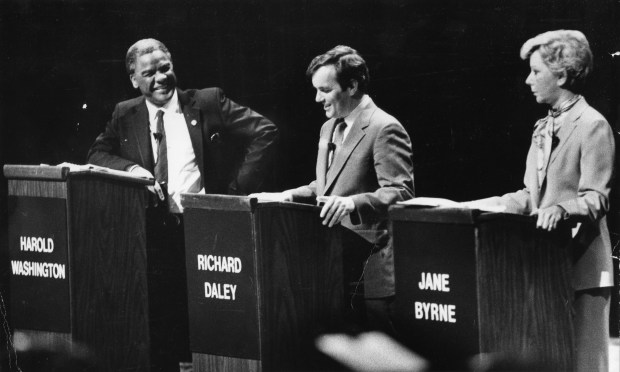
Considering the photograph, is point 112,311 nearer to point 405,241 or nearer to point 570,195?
point 405,241

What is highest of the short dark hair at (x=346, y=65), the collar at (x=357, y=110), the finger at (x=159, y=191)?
the short dark hair at (x=346, y=65)

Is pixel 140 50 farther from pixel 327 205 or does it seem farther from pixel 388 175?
pixel 388 175

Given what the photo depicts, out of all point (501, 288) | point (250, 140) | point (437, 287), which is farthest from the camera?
point (250, 140)

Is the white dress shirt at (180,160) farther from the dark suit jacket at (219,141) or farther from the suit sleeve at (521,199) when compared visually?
the suit sleeve at (521,199)

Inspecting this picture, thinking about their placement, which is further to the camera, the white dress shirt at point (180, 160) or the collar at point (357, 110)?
the white dress shirt at point (180, 160)

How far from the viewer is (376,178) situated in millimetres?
6027

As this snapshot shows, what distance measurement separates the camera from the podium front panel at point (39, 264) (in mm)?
6262

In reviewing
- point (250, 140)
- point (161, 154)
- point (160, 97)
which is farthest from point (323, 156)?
point (160, 97)

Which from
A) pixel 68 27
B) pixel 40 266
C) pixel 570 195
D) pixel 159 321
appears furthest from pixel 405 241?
pixel 68 27

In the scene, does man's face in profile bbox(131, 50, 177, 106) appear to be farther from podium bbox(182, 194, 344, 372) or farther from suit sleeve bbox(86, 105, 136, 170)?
podium bbox(182, 194, 344, 372)

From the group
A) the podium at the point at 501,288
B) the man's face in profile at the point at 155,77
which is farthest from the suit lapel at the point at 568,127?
the man's face in profile at the point at 155,77

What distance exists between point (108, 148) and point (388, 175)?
1952 mm

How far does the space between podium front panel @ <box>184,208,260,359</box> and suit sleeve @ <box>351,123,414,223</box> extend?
65cm

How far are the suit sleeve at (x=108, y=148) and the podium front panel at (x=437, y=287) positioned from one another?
2096 mm
